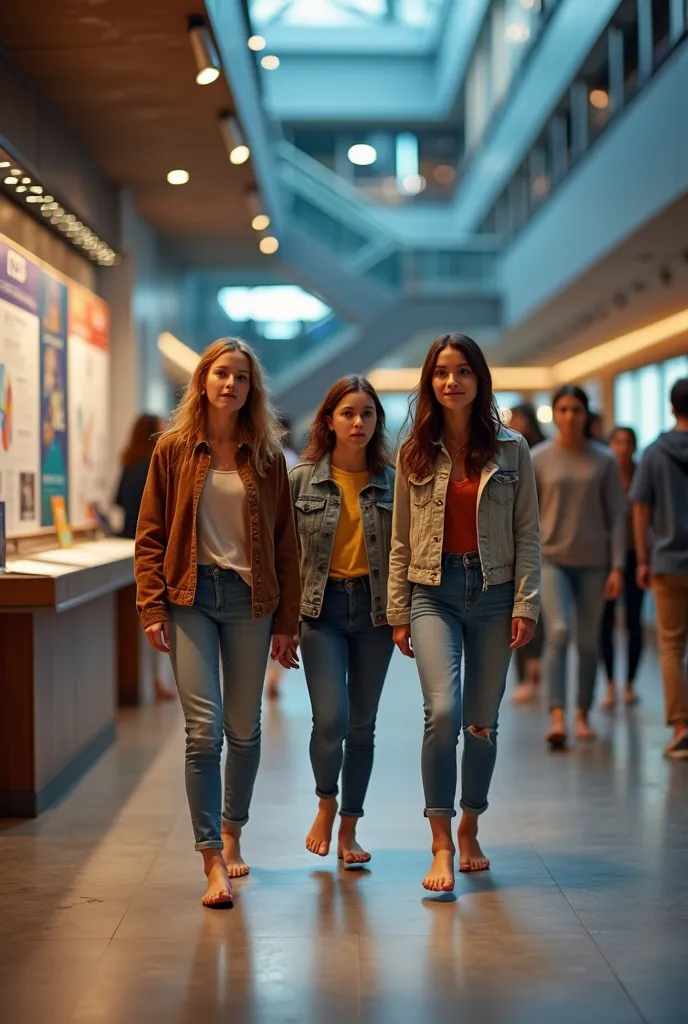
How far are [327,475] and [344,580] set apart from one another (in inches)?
14.4

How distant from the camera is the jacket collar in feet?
15.3

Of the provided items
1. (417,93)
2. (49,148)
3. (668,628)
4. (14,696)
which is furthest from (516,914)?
(417,93)

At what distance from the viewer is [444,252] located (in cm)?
2100

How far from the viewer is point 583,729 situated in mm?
7379

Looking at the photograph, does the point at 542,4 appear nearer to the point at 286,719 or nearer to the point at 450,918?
the point at 286,719

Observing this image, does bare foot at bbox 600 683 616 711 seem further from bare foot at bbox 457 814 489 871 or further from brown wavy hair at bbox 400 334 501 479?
brown wavy hair at bbox 400 334 501 479

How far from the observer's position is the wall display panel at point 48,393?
654cm

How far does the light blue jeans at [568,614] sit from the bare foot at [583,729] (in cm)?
24

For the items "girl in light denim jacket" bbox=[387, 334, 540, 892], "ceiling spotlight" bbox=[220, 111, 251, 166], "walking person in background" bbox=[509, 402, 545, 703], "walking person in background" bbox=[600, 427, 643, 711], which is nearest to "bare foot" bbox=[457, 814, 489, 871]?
"girl in light denim jacket" bbox=[387, 334, 540, 892]

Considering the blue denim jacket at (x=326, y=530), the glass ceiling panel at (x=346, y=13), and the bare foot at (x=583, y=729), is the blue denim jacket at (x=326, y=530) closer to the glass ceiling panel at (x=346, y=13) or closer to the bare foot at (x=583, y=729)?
the bare foot at (x=583, y=729)

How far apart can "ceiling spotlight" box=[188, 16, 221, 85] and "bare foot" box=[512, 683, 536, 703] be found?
164 inches

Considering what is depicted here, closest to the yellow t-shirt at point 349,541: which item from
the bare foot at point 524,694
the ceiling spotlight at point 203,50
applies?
the ceiling spotlight at point 203,50

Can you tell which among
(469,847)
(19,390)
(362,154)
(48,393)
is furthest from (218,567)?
(362,154)

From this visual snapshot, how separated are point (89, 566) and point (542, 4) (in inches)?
527
